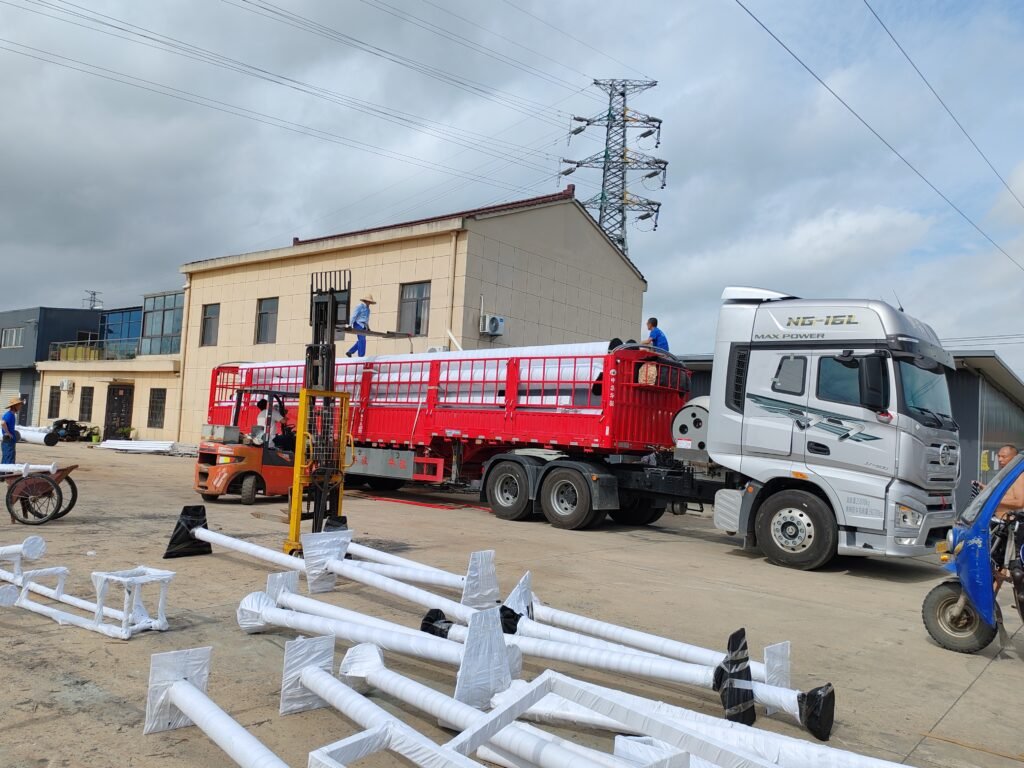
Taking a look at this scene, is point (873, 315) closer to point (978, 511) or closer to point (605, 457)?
point (978, 511)

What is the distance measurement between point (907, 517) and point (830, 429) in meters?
1.32

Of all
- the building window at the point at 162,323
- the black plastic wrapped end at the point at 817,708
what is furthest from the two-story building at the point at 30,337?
the black plastic wrapped end at the point at 817,708

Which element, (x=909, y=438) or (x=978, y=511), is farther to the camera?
(x=909, y=438)

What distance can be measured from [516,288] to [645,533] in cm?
1038

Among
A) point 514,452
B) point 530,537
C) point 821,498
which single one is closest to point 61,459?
point 514,452

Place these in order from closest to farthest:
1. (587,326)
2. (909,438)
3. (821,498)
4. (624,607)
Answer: (624,607) → (909,438) → (821,498) → (587,326)

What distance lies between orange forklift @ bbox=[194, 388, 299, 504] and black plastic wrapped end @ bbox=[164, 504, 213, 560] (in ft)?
17.4

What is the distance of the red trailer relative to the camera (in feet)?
40.2

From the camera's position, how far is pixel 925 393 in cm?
949

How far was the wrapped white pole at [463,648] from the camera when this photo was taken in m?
3.88

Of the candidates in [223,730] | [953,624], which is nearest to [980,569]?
[953,624]

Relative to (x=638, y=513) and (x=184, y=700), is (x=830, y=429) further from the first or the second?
(x=184, y=700)

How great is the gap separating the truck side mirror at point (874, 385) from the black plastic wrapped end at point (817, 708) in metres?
5.83

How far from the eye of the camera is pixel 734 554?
10.9 m
